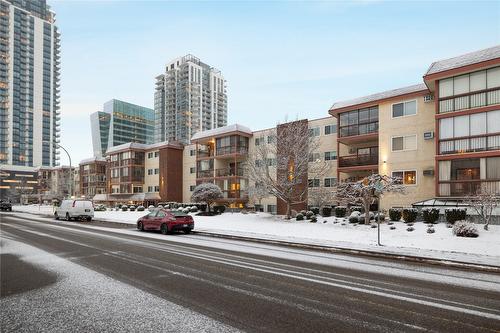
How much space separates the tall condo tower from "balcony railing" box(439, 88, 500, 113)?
17684 centimetres

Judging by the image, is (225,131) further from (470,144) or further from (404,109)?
(470,144)

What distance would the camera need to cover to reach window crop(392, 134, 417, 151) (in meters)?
28.1

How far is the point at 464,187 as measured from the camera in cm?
2294

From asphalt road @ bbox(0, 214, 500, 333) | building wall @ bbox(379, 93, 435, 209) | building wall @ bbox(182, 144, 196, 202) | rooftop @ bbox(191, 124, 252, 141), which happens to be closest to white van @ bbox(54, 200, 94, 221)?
rooftop @ bbox(191, 124, 252, 141)

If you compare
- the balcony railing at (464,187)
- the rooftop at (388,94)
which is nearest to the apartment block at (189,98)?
the rooftop at (388,94)

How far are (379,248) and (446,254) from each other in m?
2.30

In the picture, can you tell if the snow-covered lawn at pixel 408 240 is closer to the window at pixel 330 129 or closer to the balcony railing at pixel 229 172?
the window at pixel 330 129

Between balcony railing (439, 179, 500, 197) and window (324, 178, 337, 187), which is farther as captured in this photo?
window (324, 178, 337, 187)

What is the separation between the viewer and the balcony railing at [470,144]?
22375 millimetres

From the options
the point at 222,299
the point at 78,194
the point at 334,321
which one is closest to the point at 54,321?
the point at 222,299

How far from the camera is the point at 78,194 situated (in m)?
83.1

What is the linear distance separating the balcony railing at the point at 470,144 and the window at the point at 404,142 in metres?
3.50

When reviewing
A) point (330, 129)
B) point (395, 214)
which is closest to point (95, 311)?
point (395, 214)

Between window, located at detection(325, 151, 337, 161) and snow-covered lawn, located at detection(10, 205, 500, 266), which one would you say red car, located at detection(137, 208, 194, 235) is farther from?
window, located at detection(325, 151, 337, 161)
